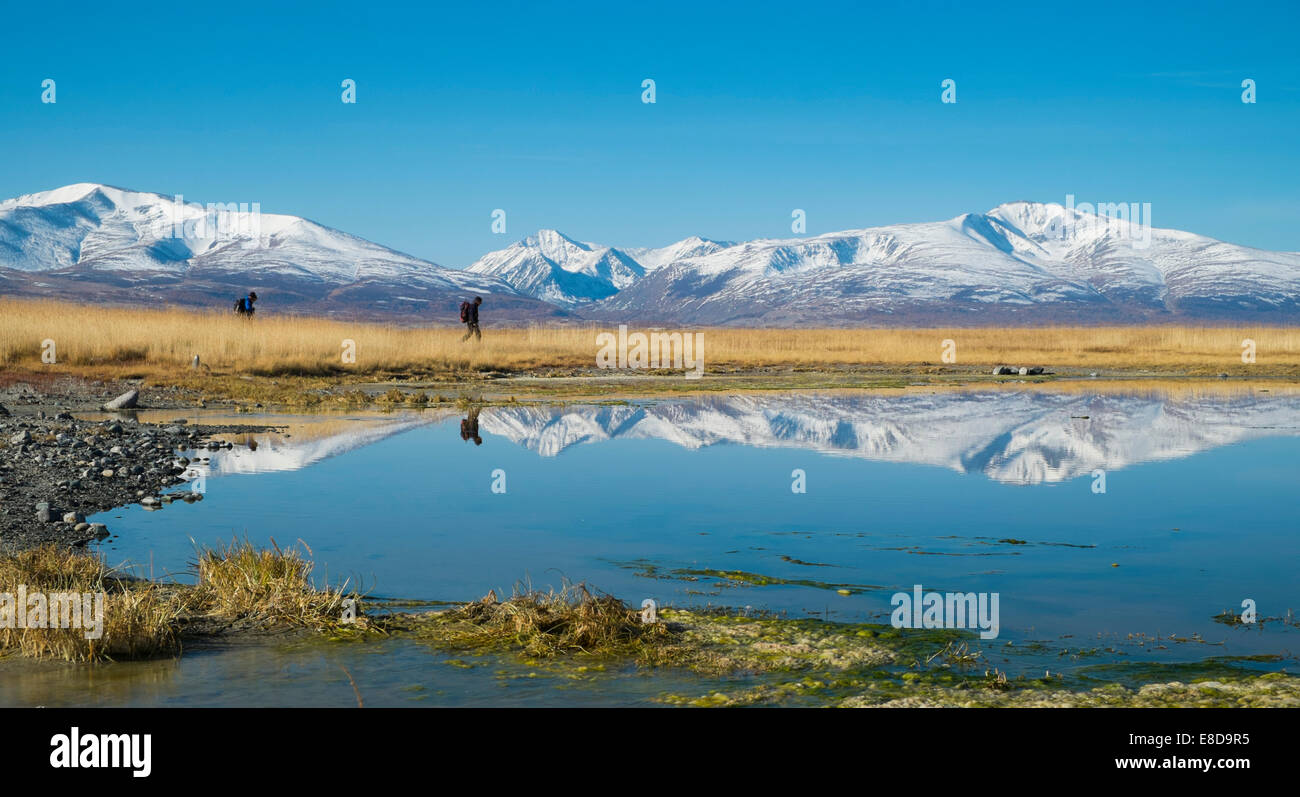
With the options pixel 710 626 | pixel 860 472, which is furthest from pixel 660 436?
pixel 710 626

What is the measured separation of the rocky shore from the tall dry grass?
11.0m

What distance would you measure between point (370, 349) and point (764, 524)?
25558mm

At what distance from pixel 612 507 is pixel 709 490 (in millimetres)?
1664

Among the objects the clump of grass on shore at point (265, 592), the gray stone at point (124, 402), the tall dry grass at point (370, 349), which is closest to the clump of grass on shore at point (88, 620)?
the clump of grass on shore at point (265, 592)

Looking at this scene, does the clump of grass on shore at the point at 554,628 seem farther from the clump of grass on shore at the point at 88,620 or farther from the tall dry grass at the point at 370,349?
the tall dry grass at the point at 370,349

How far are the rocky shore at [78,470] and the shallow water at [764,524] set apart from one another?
39cm

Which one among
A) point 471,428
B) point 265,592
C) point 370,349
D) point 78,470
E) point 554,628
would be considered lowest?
point 554,628

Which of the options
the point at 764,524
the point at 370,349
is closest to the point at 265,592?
the point at 764,524

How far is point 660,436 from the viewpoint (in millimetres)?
18875

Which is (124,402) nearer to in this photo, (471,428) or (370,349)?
(471,428)

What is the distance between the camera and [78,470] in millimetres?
12336

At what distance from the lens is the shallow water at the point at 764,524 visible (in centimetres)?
718
